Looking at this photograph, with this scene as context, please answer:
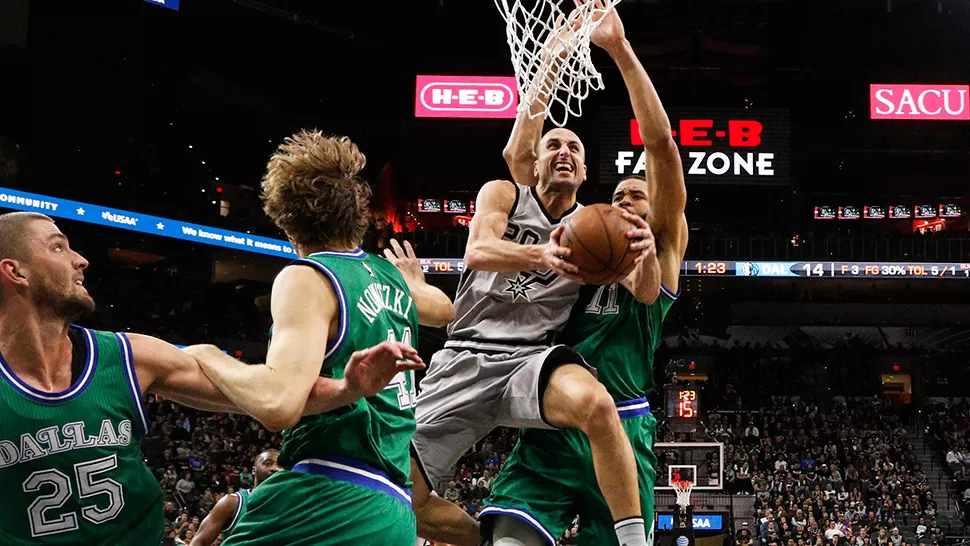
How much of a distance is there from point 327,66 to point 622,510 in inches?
1044

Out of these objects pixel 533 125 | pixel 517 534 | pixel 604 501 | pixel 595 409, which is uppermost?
pixel 533 125

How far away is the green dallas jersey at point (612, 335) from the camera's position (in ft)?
15.4

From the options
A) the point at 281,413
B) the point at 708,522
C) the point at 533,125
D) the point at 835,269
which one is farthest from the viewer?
the point at 835,269

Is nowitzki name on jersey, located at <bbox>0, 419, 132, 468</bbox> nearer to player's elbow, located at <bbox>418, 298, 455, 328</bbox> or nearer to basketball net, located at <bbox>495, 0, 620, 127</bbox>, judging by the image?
player's elbow, located at <bbox>418, 298, 455, 328</bbox>

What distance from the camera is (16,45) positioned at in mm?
23031

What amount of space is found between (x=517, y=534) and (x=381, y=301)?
1.78m

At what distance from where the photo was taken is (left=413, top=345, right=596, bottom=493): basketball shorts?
4.42 m

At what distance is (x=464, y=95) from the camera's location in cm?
2542

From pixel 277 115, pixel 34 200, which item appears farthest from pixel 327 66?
pixel 34 200

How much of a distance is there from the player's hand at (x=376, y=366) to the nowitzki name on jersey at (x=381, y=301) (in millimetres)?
309

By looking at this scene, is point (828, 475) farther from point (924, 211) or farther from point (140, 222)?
point (140, 222)

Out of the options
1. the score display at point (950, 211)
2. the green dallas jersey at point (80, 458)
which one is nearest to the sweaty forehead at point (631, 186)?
the green dallas jersey at point (80, 458)

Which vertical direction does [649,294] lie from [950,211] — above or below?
below

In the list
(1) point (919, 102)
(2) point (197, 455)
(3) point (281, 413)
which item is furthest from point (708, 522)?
(3) point (281, 413)
